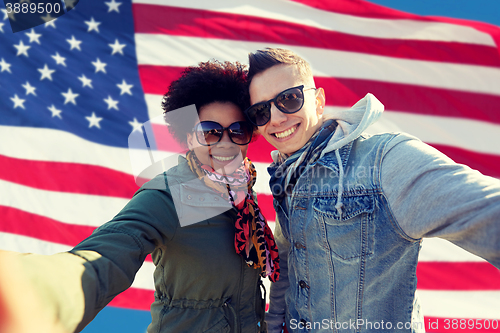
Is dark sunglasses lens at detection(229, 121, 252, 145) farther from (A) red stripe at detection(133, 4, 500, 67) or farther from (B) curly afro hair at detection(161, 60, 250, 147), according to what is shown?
(A) red stripe at detection(133, 4, 500, 67)

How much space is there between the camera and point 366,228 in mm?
1207

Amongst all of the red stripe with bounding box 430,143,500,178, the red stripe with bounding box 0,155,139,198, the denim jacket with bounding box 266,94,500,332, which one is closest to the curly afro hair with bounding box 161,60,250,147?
the denim jacket with bounding box 266,94,500,332

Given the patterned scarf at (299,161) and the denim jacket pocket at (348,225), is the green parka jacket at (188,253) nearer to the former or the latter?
the patterned scarf at (299,161)

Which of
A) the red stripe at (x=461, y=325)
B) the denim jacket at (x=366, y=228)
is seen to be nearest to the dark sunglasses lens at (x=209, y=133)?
the denim jacket at (x=366, y=228)

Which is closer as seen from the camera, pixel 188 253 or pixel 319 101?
pixel 188 253

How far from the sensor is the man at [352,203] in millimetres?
905

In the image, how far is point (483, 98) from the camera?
3043mm

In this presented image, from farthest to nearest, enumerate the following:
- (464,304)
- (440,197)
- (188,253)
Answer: (464,304), (188,253), (440,197)

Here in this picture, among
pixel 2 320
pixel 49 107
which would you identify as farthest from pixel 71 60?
pixel 2 320

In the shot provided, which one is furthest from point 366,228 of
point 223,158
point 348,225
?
point 223,158

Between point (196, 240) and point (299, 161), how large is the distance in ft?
2.26

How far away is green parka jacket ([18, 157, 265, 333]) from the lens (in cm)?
122

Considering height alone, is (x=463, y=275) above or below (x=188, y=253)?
below

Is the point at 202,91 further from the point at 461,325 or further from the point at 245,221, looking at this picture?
the point at 461,325
